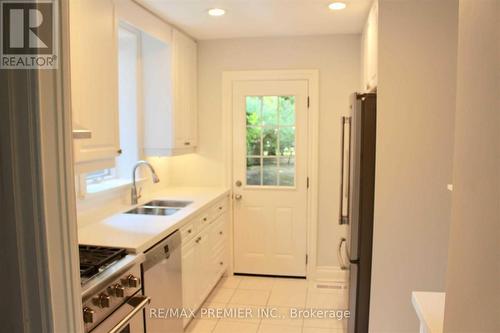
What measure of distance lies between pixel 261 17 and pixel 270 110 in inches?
39.2

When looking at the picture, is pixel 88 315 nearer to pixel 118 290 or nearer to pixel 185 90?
pixel 118 290

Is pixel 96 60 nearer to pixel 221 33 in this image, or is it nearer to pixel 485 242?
pixel 221 33

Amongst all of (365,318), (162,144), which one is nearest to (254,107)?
(162,144)

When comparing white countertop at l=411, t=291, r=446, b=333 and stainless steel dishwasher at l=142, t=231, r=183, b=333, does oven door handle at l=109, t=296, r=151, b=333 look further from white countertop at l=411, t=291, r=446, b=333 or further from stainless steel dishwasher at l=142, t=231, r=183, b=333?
white countertop at l=411, t=291, r=446, b=333

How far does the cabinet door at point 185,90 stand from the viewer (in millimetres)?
3553

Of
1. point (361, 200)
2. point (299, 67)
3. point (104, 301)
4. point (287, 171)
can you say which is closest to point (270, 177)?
point (287, 171)

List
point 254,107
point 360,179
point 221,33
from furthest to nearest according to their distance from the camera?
Answer: point 254,107, point 221,33, point 360,179

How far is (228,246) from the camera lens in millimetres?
4113

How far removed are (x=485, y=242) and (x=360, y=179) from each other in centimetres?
169

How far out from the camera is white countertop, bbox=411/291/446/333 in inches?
52.2

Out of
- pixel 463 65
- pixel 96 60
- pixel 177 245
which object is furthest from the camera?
pixel 177 245

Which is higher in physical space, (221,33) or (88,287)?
(221,33)

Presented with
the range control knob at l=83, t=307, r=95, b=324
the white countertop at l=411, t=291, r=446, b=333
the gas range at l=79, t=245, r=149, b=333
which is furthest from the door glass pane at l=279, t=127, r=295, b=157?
the range control knob at l=83, t=307, r=95, b=324

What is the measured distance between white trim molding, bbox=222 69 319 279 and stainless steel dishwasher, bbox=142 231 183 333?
1517mm
